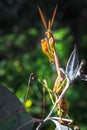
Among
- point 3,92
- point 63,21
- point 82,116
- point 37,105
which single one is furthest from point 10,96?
point 63,21

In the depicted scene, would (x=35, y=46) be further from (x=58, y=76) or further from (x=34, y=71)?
(x=58, y=76)

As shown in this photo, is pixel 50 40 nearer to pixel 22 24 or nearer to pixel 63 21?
pixel 22 24

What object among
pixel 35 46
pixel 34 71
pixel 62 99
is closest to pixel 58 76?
pixel 62 99

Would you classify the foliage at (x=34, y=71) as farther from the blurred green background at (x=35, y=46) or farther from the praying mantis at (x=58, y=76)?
the praying mantis at (x=58, y=76)

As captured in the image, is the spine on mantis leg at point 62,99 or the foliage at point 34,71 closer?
the spine on mantis leg at point 62,99

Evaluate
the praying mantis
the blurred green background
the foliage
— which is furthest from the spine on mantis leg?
the foliage

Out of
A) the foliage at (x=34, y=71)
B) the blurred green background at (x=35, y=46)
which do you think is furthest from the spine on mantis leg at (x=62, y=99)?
the foliage at (x=34, y=71)

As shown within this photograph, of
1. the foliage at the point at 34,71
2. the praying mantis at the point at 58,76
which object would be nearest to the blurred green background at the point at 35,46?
the foliage at the point at 34,71

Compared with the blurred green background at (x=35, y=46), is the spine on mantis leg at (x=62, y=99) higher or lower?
lower
